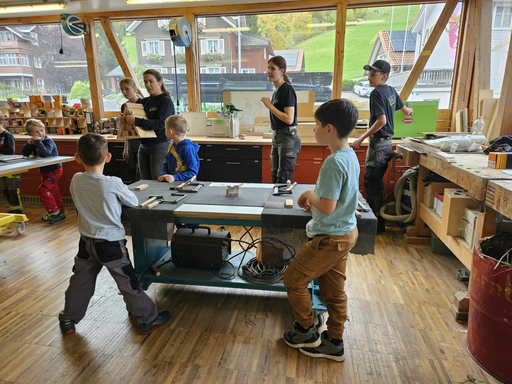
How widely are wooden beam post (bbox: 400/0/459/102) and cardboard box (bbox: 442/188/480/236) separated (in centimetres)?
233

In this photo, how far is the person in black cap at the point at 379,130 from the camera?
2.95 metres

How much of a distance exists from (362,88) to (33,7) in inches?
175

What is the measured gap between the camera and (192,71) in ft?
15.0

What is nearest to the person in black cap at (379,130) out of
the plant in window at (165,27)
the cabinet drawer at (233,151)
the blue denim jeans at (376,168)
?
the blue denim jeans at (376,168)

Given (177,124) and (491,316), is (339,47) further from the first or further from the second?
(491,316)

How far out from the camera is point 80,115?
4.86 metres

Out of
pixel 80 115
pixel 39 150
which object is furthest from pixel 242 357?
pixel 80 115

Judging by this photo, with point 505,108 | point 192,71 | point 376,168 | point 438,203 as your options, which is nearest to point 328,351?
point 438,203

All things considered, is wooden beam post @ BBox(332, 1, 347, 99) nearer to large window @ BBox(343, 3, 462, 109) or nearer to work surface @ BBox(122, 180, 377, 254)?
large window @ BBox(343, 3, 462, 109)

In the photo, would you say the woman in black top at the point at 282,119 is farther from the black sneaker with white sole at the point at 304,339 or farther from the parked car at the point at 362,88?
the parked car at the point at 362,88

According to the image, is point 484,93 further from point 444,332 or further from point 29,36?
point 29,36

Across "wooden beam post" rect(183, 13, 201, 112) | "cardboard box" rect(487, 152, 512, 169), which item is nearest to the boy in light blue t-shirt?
"cardboard box" rect(487, 152, 512, 169)

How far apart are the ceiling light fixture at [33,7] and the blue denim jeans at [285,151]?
3432 millimetres

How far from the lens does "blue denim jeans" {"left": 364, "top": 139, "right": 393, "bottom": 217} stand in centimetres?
314
